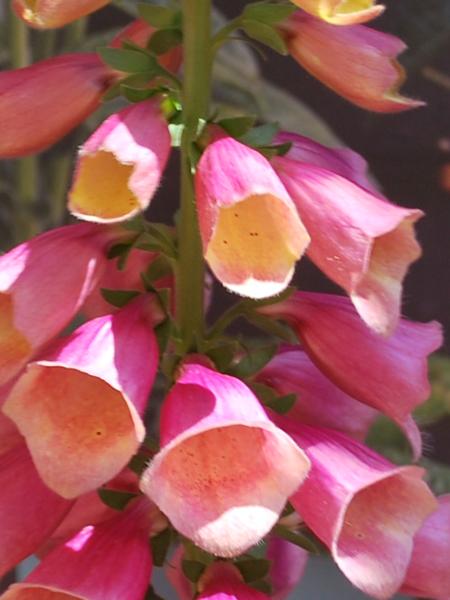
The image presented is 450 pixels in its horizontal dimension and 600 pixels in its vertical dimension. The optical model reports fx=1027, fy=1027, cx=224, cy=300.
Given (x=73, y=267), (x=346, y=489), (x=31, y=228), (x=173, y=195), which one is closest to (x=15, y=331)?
(x=73, y=267)

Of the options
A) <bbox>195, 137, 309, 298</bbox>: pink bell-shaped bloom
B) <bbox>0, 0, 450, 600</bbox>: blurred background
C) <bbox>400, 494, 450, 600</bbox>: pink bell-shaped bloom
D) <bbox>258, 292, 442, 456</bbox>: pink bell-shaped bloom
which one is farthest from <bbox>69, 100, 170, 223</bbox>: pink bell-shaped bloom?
<bbox>0, 0, 450, 600</bbox>: blurred background

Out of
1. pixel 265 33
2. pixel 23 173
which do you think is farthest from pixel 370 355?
pixel 23 173

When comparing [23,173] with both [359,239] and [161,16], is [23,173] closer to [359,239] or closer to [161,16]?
[161,16]

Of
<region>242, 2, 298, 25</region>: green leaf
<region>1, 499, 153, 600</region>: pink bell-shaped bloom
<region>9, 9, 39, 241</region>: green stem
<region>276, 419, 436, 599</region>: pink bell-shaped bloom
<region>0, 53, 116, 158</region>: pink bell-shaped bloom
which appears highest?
<region>242, 2, 298, 25</region>: green leaf

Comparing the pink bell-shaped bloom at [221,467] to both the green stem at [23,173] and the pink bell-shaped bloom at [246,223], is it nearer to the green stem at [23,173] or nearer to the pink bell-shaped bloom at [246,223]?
the pink bell-shaped bloom at [246,223]

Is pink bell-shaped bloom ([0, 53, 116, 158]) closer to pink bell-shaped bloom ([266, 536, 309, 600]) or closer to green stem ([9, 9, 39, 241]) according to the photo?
pink bell-shaped bloom ([266, 536, 309, 600])

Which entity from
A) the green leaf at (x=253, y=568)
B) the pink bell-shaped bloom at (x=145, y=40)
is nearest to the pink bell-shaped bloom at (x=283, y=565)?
the green leaf at (x=253, y=568)

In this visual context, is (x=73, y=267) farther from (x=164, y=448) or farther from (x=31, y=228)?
(x=31, y=228)
